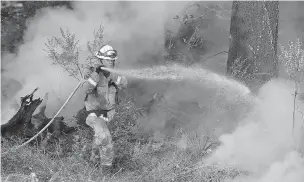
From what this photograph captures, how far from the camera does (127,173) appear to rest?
6262 millimetres

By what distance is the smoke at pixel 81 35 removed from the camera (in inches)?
332

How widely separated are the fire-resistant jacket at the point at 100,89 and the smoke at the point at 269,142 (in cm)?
154

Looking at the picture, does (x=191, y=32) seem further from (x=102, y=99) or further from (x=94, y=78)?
(x=94, y=78)

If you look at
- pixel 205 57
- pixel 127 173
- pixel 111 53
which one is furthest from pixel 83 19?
pixel 127 173

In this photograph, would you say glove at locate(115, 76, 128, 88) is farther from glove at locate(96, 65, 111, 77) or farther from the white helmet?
the white helmet

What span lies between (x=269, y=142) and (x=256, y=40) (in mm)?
1924

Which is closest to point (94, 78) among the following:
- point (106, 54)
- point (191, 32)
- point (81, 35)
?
point (106, 54)

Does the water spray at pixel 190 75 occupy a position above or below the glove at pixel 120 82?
below

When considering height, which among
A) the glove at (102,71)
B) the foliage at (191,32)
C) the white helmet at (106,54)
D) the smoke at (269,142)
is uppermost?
the white helmet at (106,54)

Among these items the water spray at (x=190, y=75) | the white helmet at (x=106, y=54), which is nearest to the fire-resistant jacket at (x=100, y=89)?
the white helmet at (x=106, y=54)

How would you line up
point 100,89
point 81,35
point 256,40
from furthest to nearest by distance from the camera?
point 81,35
point 256,40
point 100,89

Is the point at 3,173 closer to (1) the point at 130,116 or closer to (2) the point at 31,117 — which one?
(2) the point at 31,117

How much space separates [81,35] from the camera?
8.86m

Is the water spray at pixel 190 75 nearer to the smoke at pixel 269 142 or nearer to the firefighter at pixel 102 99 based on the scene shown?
the smoke at pixel 269 142
